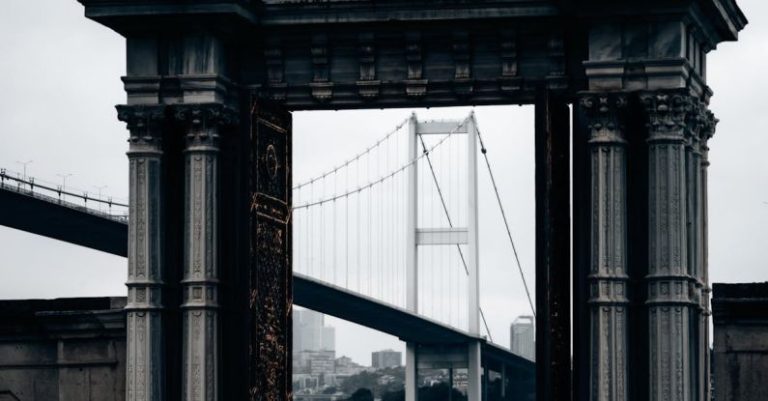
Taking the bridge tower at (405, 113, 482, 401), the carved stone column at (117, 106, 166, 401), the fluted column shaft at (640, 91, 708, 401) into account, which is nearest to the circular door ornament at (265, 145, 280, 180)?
the carved stone column at (117, 106, 166, 401)

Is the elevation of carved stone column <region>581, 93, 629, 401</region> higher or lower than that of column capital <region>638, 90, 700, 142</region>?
lower

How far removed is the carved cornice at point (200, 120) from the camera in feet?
110

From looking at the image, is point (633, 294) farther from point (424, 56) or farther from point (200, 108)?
point (200, 108)

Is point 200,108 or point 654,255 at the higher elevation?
point 200,108

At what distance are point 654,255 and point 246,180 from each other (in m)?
5.93

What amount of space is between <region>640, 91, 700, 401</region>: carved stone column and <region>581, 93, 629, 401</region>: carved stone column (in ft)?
1.23

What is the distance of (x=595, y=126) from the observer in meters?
32.7

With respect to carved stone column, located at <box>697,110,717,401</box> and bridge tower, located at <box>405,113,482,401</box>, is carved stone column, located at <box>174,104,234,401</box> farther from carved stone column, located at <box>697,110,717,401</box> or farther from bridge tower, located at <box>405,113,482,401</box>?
bridge tower, located at <box>405,113,482,401</box>

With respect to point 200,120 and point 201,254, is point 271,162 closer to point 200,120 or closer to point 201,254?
point 200,120

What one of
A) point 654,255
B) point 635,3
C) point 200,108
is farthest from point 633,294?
point 200,108

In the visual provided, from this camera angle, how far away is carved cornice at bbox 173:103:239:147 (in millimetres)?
33656

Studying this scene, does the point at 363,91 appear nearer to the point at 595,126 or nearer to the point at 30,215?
the point at 595,126

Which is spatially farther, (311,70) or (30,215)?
(30,215)

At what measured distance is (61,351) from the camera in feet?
114
